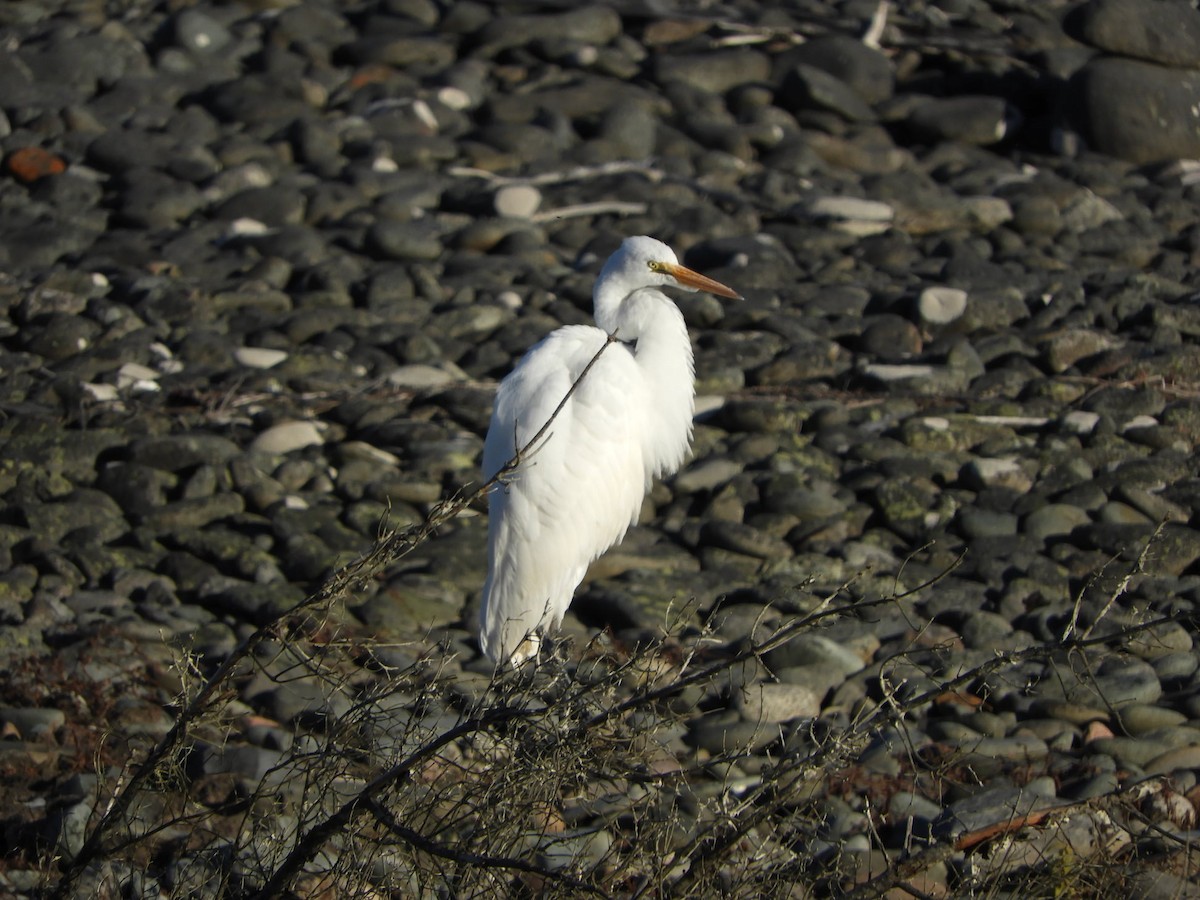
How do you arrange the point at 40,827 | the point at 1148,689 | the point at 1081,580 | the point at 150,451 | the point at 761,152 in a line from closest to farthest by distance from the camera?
the point at 40,827 < the point at 1148,689 < the point at 1081,580 < the point at 150,451 < the point at 761,152

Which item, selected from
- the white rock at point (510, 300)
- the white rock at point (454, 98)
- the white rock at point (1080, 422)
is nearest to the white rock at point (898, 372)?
the white rock at point (1080, 422)

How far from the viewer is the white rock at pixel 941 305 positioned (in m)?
7.46

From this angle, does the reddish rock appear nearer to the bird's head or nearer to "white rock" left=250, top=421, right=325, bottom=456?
→ "white rock" left=250, top=421, right=325, bottom=456

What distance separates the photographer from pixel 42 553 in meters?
5.22

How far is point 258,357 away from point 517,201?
8.21 feet

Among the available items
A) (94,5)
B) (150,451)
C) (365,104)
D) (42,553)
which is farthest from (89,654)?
(94,5)

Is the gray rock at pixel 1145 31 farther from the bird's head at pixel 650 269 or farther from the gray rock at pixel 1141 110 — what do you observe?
the bird's head at pixel 650 269

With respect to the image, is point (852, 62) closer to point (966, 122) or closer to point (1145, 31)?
point (966, 122)

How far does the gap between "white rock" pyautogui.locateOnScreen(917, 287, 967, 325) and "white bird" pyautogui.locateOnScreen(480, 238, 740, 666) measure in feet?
9.91

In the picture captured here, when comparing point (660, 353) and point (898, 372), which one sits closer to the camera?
point (660, 353)

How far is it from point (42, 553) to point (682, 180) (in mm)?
5477

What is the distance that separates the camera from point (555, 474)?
4410 mm

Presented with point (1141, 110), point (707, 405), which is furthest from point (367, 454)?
point (1141, 110)

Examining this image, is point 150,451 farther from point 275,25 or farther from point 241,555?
point 275,25
